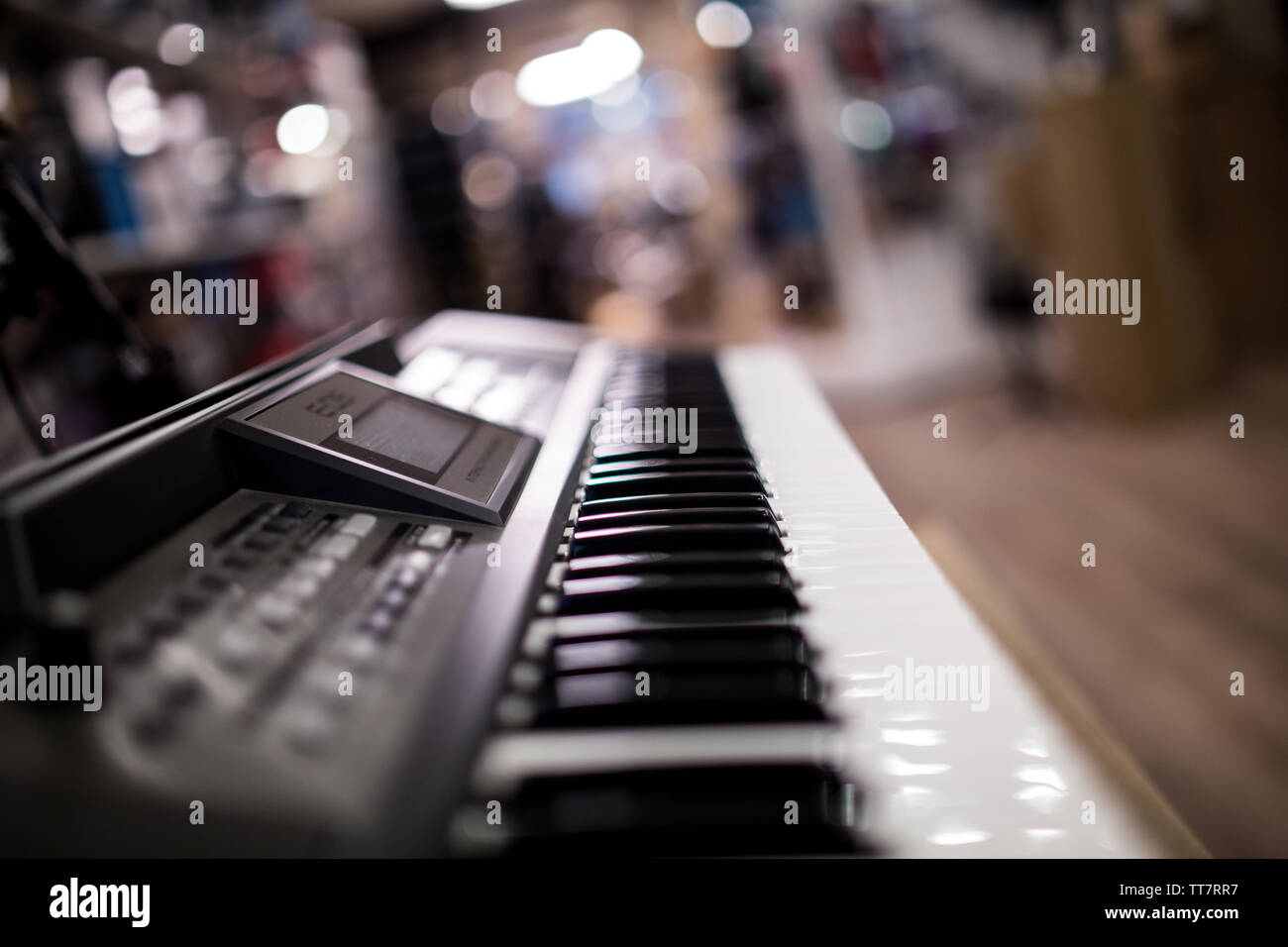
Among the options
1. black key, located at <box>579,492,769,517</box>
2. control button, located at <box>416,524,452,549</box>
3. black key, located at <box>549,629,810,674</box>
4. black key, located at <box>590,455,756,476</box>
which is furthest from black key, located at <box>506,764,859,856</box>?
black key, located at <box>590,455,756,476</box>

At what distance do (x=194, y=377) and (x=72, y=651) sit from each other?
2414 millimetres

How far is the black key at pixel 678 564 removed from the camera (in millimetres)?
785

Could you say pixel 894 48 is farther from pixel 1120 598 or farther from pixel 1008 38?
pixel 1120 598

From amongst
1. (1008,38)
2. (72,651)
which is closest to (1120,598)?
(72,651)

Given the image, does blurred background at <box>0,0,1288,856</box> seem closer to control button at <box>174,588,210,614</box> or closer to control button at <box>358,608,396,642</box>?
control button at <box>174,588,210,614</box>

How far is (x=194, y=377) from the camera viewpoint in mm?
2629

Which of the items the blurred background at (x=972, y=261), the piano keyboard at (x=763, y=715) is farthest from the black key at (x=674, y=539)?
the blurred background at (x=972, y=261)

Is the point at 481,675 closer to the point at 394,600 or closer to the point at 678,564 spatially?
the point at 394,600

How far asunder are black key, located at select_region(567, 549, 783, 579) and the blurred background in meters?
0.80

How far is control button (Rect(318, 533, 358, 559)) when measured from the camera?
0.72 metres

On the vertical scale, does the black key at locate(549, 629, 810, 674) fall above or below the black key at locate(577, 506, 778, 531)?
below

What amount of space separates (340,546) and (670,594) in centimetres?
31

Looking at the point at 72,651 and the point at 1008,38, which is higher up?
the point at 1008,38

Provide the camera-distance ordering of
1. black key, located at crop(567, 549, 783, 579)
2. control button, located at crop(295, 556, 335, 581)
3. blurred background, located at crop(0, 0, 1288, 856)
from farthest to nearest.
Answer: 1. blurred background, located at crop(0, 0, 1288, 856)
2. black key, located at crop(567, 549, 783, 579)
3. control button, located at crop(295, 556, 335, 581)
